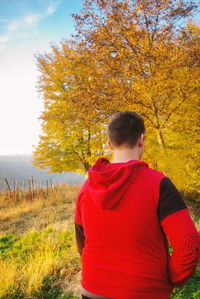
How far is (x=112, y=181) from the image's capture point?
148cm

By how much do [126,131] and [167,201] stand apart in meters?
0.47

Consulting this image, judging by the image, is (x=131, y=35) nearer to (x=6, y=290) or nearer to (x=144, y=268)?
(x=6, y=290)

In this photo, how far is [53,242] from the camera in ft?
20.8

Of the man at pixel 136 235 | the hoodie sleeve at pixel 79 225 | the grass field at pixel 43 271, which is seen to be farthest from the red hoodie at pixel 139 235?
the grass field at pixel 43 271

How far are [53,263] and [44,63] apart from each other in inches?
581

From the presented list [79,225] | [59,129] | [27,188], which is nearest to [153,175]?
[79,225]

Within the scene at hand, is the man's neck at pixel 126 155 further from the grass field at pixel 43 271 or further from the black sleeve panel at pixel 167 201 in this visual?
the grass field at pixel 43 271

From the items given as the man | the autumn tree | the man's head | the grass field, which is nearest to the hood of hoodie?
the man

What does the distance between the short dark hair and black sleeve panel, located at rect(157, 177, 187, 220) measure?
33cm

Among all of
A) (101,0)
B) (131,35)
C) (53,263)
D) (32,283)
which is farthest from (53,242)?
(101,0)

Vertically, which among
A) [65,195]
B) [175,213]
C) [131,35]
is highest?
[131,35]

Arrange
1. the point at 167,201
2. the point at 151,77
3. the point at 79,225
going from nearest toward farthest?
the point at 167,201 < the point at 79,225 < the point at 151,77

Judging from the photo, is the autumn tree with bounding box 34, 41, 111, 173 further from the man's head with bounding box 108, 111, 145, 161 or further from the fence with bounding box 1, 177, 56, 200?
the man's head with bounding box 108, 111, 145, 161

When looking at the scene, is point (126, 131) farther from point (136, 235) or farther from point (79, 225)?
point (79, 225)
